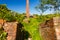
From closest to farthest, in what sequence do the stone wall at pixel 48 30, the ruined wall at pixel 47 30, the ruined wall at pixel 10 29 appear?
the ruined wall at pixel 10 29
the stone wall at pixel 48 30
the ruined wall at pixel 47 30

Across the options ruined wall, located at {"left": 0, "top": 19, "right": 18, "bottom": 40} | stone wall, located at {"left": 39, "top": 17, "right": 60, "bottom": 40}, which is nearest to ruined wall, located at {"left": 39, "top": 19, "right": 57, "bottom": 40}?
stone wall, located at {"left": 39, "top": 17, "right": 60, "bottom": 40}

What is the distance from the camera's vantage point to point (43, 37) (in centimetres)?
1149

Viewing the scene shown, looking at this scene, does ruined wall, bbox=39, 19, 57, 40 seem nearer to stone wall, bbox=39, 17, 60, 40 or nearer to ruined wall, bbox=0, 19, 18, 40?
stone wall, bbox=39, 17, 60, 40

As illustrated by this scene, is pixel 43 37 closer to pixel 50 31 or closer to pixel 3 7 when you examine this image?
pixel 50 31

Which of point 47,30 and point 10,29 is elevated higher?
point 10,29

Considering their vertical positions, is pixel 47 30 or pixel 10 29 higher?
pixel 10 29

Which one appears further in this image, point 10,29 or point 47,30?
point 47,30

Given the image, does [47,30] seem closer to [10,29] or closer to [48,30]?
[48,30]

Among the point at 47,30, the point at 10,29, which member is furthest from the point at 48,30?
the point at 10,29

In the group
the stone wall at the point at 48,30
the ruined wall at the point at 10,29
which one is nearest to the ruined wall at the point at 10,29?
the ruined wall at the point at 10,29

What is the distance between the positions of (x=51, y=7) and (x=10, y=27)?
1456cm

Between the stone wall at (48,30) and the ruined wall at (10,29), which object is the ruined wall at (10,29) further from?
the stone wall at (48,30)

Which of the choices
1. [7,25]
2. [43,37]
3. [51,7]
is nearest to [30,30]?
[43,37]

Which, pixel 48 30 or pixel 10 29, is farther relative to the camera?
pixel 48 30
